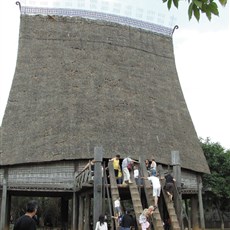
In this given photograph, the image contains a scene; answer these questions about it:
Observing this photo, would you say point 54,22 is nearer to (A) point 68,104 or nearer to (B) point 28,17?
(B) point 28,17

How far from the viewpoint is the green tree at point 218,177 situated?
89.7 feet

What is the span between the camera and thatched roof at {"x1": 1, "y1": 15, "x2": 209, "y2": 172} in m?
18.4

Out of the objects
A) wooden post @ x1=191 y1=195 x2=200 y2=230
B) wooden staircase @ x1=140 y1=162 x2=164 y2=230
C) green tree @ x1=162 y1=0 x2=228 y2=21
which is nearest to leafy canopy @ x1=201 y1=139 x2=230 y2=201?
wooden post @ x1=191 y1=195 x2=200 y2=230

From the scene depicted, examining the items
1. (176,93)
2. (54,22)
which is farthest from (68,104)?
(176,93)

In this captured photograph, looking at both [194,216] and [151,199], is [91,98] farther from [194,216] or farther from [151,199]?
[151,199]

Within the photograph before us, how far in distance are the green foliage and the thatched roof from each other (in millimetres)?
6264

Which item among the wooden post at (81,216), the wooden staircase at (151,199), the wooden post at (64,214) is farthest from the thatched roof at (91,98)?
the wooden post at (64,214)

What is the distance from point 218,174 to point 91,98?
12.5 meters

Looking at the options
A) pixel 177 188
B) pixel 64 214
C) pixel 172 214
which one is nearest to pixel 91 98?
pixel 64 214

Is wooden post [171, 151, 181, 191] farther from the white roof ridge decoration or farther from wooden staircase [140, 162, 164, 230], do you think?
the white roof ridge decoration

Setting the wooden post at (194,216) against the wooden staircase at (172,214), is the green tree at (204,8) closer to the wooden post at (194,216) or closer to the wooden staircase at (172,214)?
the wooden staircase at (172,214)

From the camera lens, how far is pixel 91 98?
19781 mm

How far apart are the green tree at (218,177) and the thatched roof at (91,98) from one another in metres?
6.27

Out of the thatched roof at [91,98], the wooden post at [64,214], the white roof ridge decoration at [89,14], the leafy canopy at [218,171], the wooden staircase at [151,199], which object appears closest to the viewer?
the wooden staircase at [151,199]
